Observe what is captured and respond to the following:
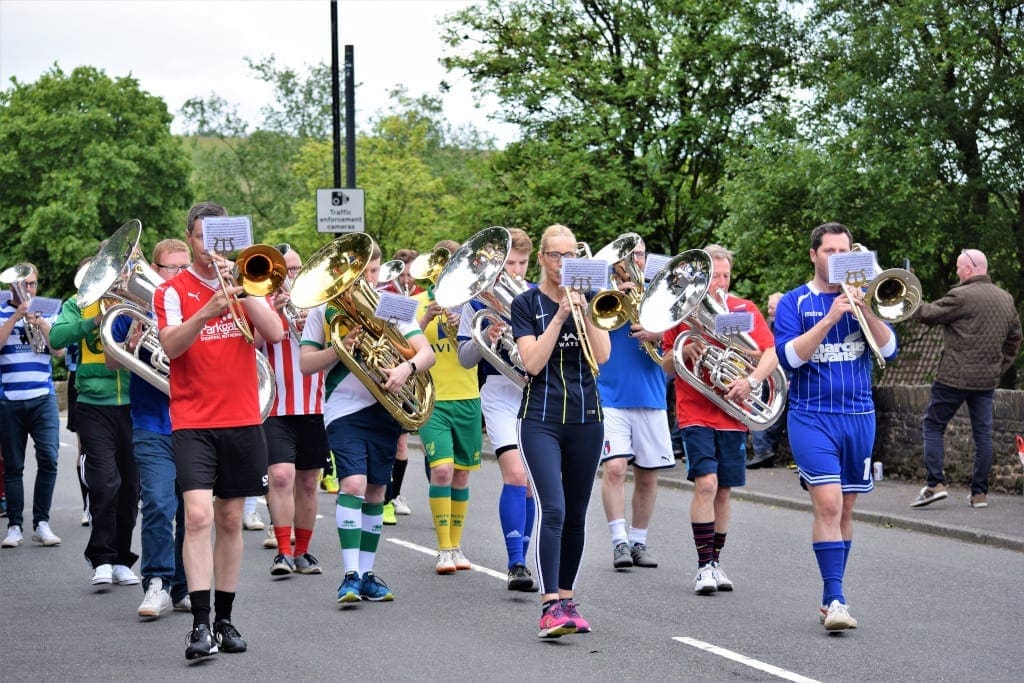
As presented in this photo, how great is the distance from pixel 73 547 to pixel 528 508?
378 centimetres

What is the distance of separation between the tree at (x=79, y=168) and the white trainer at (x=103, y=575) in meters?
45.6

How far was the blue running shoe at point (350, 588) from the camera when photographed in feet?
29.5

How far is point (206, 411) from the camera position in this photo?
24.4 feet

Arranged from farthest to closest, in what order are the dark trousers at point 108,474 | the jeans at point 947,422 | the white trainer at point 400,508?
the white trainer at point 400,508, the jeans at point 947,422, the dark trousers at point 108,474

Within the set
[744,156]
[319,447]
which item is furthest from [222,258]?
[744,156]

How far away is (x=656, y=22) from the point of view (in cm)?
2628

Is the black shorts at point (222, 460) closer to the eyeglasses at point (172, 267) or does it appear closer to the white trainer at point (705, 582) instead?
the eyeglasses at point (172, 267)

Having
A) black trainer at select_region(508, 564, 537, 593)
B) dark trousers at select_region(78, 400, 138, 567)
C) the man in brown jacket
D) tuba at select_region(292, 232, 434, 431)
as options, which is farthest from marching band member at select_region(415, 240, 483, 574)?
the man in brown jacket

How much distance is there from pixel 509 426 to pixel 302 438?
1538 millimetres

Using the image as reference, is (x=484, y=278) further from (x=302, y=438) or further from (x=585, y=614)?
(x=302, y=438)

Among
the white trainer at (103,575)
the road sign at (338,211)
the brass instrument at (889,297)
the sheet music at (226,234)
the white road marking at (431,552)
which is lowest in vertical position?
the white road marking at (431,552)

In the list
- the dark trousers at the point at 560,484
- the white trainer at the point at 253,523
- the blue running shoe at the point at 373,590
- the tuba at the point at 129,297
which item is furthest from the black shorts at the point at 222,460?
the white trainer at the point at 253,523

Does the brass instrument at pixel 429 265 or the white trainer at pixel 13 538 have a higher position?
the brass instrument at pixel 429 265

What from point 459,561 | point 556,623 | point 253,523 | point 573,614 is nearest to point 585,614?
point 573,614
